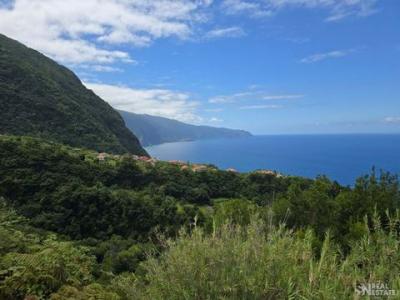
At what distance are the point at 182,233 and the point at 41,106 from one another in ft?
275

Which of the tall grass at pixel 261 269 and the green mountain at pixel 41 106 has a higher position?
the green mountain at pixel 41 106

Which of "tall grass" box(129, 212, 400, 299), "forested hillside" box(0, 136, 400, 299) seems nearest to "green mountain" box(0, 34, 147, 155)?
"forested hillside" box(0, 136, 400, 299)

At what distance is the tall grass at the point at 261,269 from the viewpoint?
9.63 ft

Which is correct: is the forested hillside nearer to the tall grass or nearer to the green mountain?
the tall grass

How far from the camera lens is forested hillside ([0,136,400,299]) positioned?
3.18 metres

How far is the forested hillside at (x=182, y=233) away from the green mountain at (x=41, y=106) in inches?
1096

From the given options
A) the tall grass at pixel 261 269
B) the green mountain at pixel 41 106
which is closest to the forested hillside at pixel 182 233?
the tall grass at pixel 261 269

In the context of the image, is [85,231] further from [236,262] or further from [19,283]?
[236,262]

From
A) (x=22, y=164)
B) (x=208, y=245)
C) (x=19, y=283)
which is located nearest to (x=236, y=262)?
(x=208, y=245)

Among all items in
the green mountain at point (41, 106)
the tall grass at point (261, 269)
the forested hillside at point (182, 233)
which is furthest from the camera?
the green mountain at point (41, 106)

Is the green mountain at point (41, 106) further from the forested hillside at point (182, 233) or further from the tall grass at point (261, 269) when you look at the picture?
the tall grass at point (261, 269)

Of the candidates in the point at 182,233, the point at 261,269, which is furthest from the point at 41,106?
the point at 261,269

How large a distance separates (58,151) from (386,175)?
121 ft

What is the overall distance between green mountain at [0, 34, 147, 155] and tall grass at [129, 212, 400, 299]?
7083 cm
